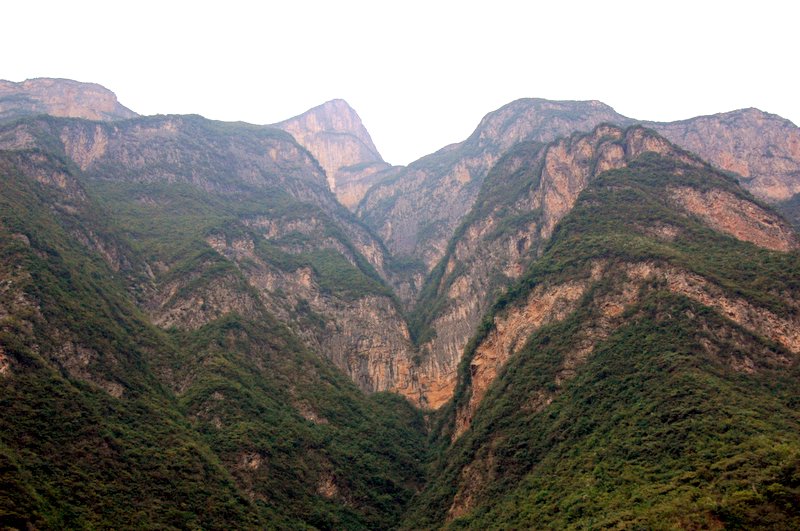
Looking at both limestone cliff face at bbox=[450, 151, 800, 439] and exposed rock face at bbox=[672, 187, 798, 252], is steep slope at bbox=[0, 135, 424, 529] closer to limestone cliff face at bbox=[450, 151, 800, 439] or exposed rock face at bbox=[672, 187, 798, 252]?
limestone cliff face at bbox=[450, 151, 800, 439]

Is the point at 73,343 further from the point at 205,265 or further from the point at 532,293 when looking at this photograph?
the point at 532,293

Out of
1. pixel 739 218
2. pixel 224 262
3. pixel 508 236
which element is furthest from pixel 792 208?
pixel 224 262

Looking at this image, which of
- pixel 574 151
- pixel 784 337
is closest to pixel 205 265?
pixel 574 151

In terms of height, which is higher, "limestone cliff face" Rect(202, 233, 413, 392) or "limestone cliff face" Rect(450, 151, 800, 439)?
"limestone cliff face" Rect(450, 151, 800, 439)

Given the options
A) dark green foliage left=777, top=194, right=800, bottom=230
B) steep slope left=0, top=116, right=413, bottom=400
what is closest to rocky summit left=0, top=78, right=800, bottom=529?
steep slope left=0, top=116, right=413, bottom=400

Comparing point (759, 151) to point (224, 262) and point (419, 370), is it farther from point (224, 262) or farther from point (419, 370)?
point (224, 262)
